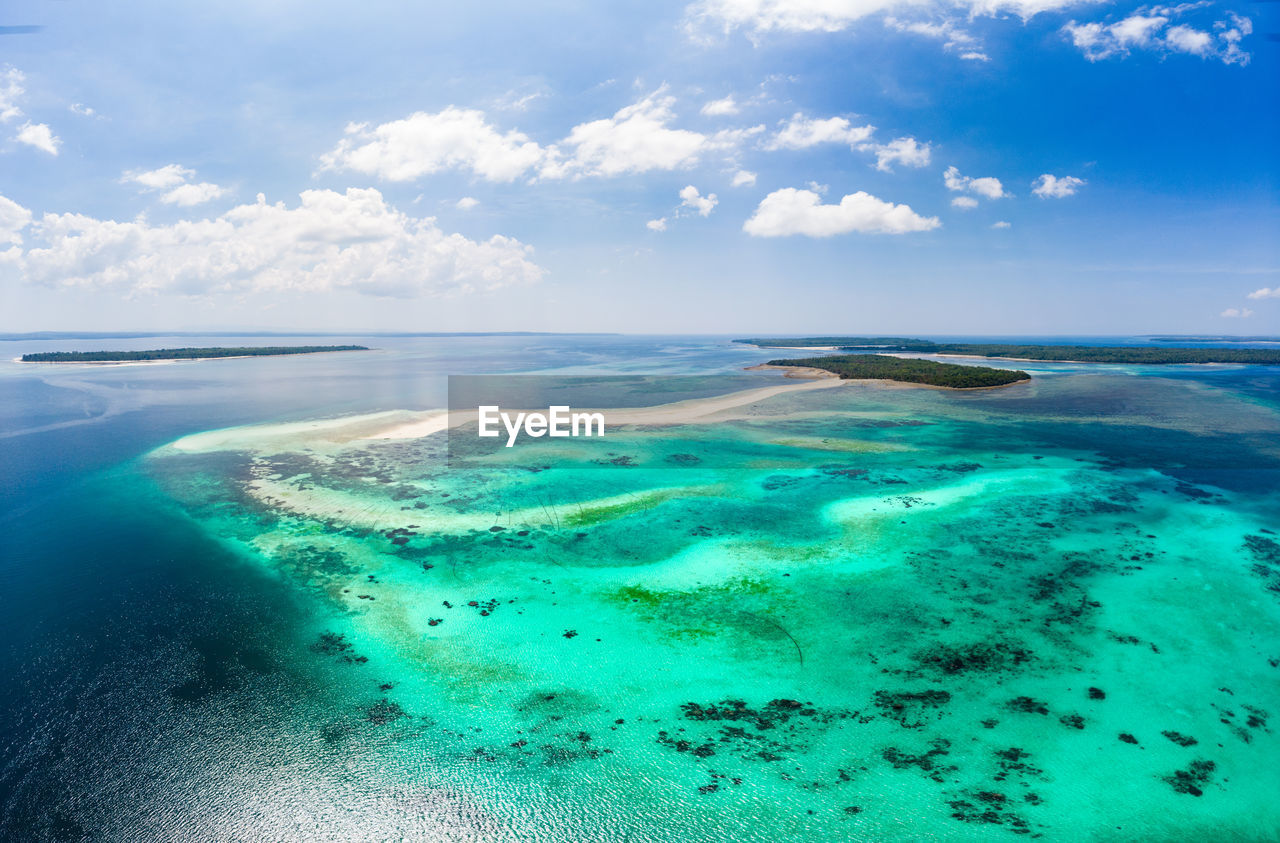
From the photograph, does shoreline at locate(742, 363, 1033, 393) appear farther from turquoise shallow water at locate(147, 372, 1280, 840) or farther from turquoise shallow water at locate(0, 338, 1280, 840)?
turquoise shallow water at locate(0, 338, 1280, 840)

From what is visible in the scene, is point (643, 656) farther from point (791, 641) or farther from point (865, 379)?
point (865, 379)

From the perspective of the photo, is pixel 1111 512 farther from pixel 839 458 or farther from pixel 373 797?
pixel 373 797

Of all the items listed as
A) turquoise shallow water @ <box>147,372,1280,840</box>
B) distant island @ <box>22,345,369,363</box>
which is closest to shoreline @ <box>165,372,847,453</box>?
turquoise shallow water @ <box>147,372,1280,840</box>

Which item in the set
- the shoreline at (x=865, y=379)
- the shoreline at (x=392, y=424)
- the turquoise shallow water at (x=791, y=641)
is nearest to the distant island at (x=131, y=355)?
the shoreline at (x=392, y=424)

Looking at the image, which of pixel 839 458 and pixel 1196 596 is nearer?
pixel 1196 596

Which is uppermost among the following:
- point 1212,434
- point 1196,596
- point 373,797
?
point 1212,434

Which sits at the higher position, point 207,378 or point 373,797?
point 207,378

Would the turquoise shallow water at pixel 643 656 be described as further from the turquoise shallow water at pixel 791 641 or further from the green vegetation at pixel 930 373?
the green vegetation at pixel 930 373

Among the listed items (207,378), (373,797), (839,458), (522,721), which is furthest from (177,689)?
(207,378)

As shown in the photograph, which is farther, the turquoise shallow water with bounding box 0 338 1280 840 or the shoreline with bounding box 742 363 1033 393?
the shoreline with bounding box 742 363 1033 393
